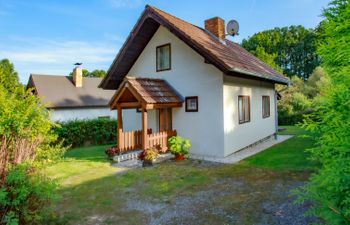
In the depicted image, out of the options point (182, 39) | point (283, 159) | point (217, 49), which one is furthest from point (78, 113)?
point (283, 159)

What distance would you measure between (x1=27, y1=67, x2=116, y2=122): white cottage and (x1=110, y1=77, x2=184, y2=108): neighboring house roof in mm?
12228

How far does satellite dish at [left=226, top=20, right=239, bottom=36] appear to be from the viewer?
14797mm

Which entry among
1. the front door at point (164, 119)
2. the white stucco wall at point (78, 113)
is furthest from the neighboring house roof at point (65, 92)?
the front door at point (164, 119)

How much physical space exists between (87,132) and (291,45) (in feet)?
161

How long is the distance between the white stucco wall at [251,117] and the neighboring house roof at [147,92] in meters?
2.29

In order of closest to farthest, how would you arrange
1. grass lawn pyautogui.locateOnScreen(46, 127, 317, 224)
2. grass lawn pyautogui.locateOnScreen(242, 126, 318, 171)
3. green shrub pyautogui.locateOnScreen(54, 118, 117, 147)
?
1. grass lawn pyautogui.locateOnScreen(46, 127, 317, 224)
2. grass lawn pyautogui.locateOnScreen(242, 126, 318, 171)
3. green shrub pyautogui.locateOnScreen(54, 118, 117, 147)

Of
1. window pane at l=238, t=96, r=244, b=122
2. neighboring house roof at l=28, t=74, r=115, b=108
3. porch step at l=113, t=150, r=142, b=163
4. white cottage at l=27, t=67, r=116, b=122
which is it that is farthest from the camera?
neighboring house roof at l=28, t=74, r=115, b=108

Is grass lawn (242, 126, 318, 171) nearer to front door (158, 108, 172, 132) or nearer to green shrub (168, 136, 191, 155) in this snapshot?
green shrub (168, 136, 191, 155)

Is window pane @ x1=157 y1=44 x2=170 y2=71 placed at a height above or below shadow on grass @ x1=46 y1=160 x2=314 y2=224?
above

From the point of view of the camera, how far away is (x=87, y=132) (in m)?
16.6

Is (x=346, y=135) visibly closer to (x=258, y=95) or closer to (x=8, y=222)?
(x=8, y=222)

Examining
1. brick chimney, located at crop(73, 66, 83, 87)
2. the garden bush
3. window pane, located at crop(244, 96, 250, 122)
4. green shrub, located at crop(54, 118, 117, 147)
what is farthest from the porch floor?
brick chimney, located at crop(73, 66, 83, 87)

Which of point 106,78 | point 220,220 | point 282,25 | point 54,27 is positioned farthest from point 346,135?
point 282,25

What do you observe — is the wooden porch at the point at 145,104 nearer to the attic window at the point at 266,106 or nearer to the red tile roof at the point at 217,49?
the red tile roof at the point at 217,49
